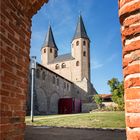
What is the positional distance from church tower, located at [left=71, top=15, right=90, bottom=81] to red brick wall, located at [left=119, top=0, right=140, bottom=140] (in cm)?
5748

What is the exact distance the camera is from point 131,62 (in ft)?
6.00

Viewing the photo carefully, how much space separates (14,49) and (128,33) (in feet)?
7.46

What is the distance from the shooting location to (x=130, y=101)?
1759 mm

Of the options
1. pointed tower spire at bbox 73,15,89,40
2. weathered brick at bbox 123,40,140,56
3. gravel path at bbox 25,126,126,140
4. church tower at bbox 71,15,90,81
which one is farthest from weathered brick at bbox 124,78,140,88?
pointed tower spire at bbox 73,15,89,40

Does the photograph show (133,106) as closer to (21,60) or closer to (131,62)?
(131,62)

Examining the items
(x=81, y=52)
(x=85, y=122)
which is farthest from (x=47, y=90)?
(x=85, y=122)

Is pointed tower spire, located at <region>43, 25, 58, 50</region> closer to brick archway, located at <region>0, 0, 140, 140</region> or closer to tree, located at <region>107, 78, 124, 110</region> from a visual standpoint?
tree, located at <region>107, 78, 124, 110</region>

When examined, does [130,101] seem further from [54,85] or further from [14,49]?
[54,85]

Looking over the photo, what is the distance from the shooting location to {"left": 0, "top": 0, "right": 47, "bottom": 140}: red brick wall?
3328 mm

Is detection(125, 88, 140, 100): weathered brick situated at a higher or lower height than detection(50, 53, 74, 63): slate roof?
lower

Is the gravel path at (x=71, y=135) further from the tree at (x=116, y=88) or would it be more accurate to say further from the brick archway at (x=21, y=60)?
the tree at (x=116, y=88)

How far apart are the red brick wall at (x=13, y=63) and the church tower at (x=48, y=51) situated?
64.4m

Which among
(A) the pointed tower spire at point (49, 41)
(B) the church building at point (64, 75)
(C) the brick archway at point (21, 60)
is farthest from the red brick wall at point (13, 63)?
(A) the pointed tower spire at point (49, 41)

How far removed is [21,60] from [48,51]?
6554cm
